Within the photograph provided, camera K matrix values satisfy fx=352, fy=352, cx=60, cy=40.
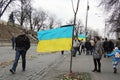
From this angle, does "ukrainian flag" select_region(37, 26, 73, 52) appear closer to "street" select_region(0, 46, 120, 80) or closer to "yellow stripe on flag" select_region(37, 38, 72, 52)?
"yellow stripe on flag" select_region(37, 38, 72, 52)

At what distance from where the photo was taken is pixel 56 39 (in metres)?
14.0

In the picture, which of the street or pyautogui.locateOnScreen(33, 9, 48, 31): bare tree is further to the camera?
pyautogui.locateOnScreen(33, 9, 48, 31): bare tree

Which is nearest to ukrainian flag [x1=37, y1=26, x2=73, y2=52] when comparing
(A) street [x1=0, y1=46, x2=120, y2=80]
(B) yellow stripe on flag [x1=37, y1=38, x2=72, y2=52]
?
(B) yellow stripe on flag [x1=37, y1=38, x2=72, y2=52]

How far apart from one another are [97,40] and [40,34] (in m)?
3.00

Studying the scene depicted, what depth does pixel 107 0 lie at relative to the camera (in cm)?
3441

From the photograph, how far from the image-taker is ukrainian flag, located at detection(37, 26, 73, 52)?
13820 millimetres

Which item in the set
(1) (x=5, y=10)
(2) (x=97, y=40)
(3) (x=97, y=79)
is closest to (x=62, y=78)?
(3) (x=97, y=79)

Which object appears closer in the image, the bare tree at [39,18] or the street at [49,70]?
the street at [49,70]

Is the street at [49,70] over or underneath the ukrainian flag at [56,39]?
underneath

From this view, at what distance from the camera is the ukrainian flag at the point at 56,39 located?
1382cm

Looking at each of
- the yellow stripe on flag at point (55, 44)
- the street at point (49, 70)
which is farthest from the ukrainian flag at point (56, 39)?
the street at point (49, 70)

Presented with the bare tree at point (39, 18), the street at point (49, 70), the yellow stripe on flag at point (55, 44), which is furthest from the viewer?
the bare tree at point (39, 18)

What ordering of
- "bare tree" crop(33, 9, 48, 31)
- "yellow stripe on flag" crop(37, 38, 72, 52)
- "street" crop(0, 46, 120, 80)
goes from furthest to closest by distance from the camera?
"bare tree" crop(33, 9, 48, 31) → "yellow stripe on flag" crop(37, 38, 72, 52) → "street" crop(0, 46, 120, 80)

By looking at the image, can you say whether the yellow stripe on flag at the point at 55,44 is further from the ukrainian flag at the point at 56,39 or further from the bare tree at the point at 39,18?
the bare tree at the point at 39,18
